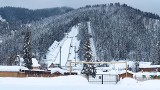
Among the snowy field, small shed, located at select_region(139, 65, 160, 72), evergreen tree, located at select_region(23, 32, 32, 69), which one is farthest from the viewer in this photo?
small shed, located at select_region(139, 65, 160, 72)

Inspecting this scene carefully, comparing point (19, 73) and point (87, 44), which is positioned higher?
point (87, 44)

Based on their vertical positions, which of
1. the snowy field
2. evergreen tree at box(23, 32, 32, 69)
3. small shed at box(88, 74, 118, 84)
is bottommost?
small shed at box(88, 74, 118, 84)

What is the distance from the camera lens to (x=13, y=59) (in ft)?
330

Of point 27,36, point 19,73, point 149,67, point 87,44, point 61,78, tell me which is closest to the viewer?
point 61,78

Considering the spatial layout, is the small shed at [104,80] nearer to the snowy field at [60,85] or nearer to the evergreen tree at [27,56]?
the snowy field at [60,85]

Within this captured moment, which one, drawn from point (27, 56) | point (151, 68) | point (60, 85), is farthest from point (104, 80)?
point (151, 68)

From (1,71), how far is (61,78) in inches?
1085

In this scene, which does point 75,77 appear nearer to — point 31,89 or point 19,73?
point 31,89

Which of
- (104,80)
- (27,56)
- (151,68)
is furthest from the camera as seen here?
(151,68)

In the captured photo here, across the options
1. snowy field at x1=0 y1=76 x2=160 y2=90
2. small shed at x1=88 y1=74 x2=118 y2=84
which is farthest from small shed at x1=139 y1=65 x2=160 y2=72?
snowy field at x1=0 y1=76 x2=160 y2=90

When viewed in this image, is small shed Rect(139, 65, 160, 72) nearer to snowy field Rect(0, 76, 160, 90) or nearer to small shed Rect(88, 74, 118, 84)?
small shed Rect(88, 74, 118, 84)

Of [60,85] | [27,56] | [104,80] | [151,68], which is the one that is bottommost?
[151,68]

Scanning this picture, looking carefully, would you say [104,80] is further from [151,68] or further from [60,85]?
[151,68]

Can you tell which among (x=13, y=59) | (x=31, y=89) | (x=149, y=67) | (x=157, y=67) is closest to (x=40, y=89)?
(x=31, y=89)
